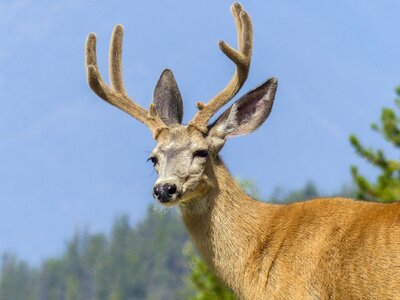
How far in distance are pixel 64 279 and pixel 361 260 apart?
17003 cm

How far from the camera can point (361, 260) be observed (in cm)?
962

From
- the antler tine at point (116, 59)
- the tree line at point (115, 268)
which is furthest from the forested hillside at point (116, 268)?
the antler tine at point (116, 59)

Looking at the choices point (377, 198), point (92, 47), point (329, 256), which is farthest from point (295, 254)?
point (377, 198)

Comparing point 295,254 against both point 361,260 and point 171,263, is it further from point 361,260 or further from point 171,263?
point 171,263

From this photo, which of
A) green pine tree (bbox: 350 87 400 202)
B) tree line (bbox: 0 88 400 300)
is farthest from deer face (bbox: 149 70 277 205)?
tree line (bbox: 0 88 400 300)

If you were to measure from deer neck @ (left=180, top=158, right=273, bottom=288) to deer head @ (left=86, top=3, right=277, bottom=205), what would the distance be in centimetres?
9

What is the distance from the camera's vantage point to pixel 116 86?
11523 millimetres

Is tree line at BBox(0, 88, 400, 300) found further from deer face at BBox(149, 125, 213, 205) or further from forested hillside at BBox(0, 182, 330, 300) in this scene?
deer face at BBox(149, 125, 213, 205)

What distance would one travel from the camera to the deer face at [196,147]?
34.1 feet

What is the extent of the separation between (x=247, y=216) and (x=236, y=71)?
126 cm

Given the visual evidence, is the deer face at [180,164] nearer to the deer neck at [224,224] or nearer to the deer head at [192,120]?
the deer head at [192,120]

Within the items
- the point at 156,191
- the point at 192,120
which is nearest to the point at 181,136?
the point at 192,120

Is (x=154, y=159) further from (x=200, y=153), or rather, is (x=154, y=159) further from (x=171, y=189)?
(x=171, y=189)

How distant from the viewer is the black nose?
10242mm
